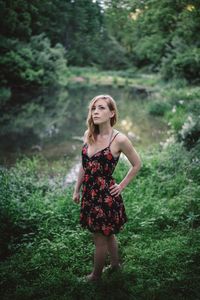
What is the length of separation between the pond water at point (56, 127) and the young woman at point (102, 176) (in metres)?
7.34

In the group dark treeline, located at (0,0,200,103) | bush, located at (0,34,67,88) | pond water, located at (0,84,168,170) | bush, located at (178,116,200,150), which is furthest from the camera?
bush, located at (0,34,67,88)

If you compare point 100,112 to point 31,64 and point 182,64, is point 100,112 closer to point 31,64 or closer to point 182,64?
point 182,64

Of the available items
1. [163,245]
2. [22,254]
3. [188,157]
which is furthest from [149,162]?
[22,254]

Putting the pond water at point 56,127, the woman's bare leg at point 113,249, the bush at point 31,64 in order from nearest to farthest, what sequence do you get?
the woman's bare leg at point 113,249 < the pond water at point 56,127 < the bush at point 31,64

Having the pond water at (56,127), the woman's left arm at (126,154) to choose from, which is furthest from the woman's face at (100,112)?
the pond water at (56,127)

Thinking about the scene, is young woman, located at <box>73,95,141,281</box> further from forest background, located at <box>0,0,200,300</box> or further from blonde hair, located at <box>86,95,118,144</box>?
forest background, located at <box>0,0,200,300</box>

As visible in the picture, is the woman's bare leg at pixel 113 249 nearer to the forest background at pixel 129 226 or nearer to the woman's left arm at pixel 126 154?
the forest background at pixel 129 226

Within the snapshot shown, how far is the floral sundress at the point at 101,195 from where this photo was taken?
369 centimetres

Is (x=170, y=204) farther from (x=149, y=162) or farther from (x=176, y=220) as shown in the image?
(x=149, y=162)

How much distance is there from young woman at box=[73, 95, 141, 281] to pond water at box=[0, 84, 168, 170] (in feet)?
24.1

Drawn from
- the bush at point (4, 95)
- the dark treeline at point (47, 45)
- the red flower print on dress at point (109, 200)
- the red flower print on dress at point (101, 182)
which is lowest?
the red flower print on dress at point (109, 200)

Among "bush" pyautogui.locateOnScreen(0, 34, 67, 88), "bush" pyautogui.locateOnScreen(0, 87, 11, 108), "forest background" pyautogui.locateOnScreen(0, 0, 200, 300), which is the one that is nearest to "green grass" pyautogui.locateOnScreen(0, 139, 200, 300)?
"forest background" pyautogui.locateOnScreen(0, 0, 200, 300)

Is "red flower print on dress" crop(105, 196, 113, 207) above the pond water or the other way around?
the other way around

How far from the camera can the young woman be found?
3.70m
